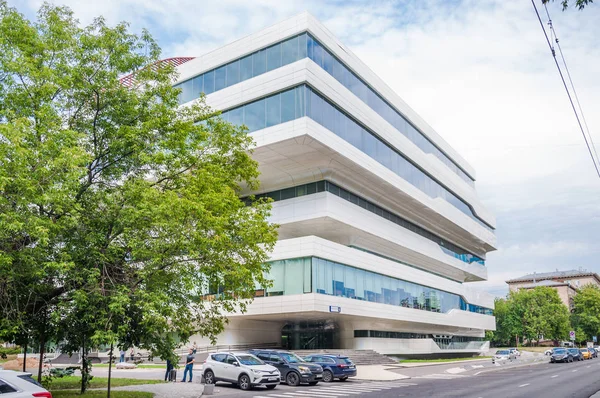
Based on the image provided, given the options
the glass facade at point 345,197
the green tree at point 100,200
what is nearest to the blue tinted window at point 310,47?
the glass facade at point 345,197

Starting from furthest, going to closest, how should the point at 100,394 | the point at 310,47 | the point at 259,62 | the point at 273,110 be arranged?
the point at 259,62
the point at 273,110
the point at 310,47
the point at 100,394

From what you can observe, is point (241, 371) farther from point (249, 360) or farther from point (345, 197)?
point (345, 197)

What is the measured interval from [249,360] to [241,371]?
34.3 inches

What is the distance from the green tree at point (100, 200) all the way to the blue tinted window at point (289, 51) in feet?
69.6

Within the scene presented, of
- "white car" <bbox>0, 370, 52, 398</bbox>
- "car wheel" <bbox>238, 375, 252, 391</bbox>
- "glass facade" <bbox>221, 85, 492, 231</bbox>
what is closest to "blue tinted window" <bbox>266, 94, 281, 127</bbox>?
"glass facade" <bbox>221, 85, 492, 231</bbox>

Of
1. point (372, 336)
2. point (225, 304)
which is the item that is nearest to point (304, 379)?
point (225, 304)

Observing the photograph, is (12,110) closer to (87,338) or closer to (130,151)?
(130,151)

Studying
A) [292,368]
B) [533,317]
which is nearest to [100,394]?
[292,368]

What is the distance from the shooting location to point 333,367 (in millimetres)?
29016

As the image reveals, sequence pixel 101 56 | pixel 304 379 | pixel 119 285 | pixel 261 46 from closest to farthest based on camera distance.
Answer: pixel 119 285 → pixel 101 56 → pixel 304 379 → pixel 261 46

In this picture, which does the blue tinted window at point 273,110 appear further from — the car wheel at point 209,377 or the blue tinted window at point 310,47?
the car wheel at point 209,377

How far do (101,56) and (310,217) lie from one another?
26.5 metres

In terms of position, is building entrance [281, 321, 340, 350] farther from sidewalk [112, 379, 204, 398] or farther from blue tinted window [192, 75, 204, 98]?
sidewalk [112, 379, 204, 398]

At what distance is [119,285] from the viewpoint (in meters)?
16.5
